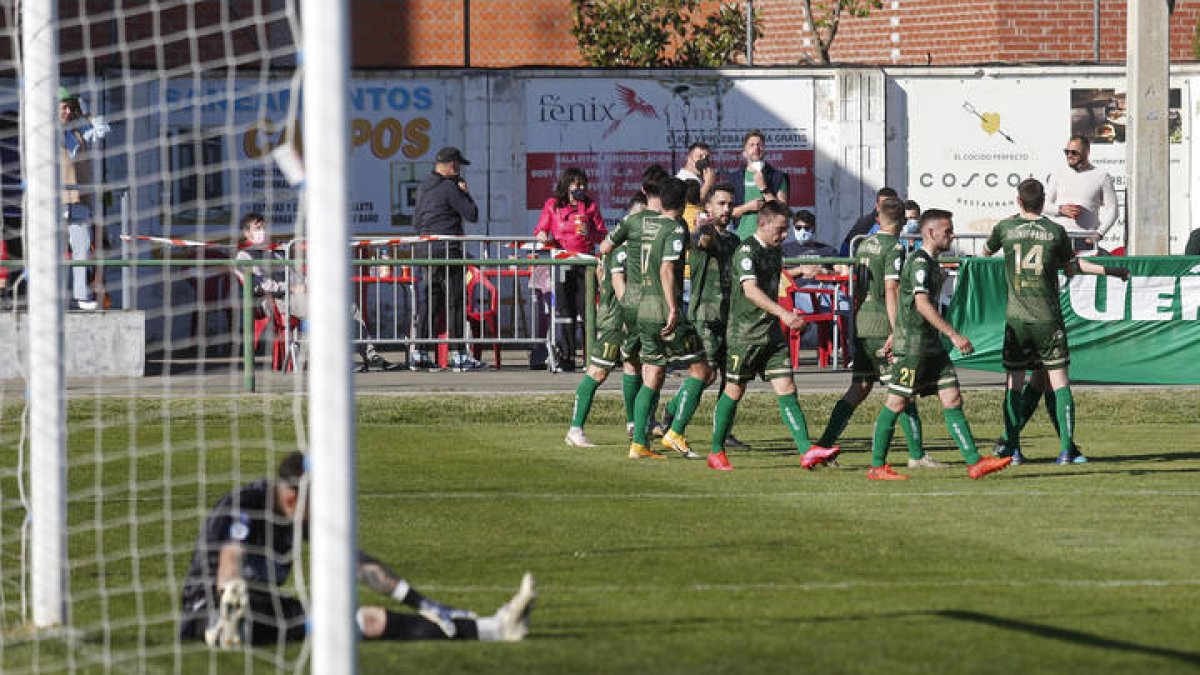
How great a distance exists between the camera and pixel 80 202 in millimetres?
22000

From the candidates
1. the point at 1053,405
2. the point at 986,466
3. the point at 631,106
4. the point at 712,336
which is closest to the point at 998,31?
the point at 631,106

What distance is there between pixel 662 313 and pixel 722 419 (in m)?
0.92

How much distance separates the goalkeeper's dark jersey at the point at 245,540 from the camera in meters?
A: 8.55

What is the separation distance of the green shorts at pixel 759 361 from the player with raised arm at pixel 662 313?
1.64 ft

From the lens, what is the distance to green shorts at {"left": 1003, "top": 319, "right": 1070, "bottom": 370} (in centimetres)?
1545

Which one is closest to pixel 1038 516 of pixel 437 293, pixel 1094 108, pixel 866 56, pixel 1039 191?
pixel 1039 191

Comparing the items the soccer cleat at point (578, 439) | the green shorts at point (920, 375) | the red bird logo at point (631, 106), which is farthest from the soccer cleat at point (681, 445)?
the red bird logo at point (631, 106)

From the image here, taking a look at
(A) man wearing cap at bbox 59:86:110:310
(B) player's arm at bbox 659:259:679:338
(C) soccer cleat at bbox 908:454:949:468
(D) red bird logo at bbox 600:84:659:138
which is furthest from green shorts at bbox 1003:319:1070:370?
(D) red bird logo at bbox 600:84:659:138

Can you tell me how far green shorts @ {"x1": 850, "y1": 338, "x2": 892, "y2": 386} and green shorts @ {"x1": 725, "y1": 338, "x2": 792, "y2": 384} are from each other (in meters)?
0.53

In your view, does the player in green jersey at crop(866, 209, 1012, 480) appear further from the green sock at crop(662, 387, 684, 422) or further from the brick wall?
the brick wall

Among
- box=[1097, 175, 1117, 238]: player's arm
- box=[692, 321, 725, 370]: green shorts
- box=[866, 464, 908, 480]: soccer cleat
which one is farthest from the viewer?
box=[1097, 175, 1117, 238]: player's arm

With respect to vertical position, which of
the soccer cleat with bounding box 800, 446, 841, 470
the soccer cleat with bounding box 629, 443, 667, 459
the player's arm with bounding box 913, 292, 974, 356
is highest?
the player's arm with bounding box 913, 292, 974, 356

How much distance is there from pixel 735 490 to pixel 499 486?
5.02 ft

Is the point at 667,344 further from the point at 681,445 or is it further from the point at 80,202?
the point at 80,202
